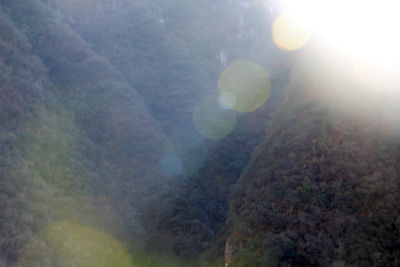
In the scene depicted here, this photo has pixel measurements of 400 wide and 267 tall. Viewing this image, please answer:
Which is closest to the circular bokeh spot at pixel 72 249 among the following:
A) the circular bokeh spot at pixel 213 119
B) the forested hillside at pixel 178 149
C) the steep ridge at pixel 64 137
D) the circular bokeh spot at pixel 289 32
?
the forested hillside at pixel 178 149

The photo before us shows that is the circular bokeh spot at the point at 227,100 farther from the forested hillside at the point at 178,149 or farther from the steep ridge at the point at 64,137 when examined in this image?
the steep ridge at the point at 64,137

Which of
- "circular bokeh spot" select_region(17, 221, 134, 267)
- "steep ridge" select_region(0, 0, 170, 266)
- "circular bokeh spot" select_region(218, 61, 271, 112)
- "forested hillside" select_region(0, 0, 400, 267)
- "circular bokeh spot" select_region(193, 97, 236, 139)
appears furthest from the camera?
"circular bokeh spot" select_region(218, 61, 271, 112)

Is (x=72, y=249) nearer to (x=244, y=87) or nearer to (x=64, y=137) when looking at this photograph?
(x=64, y=137)

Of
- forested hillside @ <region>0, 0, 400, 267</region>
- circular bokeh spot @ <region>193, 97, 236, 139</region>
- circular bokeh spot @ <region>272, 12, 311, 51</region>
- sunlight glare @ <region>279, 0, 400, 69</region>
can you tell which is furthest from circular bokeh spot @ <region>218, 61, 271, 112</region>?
sunlight glare @ <region>279, 0, 400, 69</region>

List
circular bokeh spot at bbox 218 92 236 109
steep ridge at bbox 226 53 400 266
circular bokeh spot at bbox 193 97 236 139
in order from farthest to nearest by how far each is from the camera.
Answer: circular bokeh spot at bbox 218 92 236 109 → circular bokeh spot at bbox 193 97 236 139 → steep ridge at bbox 226 53 400 266

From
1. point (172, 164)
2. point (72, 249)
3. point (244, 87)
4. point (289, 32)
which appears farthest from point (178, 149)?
point (289, 32)

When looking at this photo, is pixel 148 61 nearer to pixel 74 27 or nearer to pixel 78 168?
pixel 74 27

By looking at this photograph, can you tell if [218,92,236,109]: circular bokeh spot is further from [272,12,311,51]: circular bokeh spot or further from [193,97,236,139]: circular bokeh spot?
[272,12,311,51]: circular bokeh spot

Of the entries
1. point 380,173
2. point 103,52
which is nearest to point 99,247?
point 380,173
